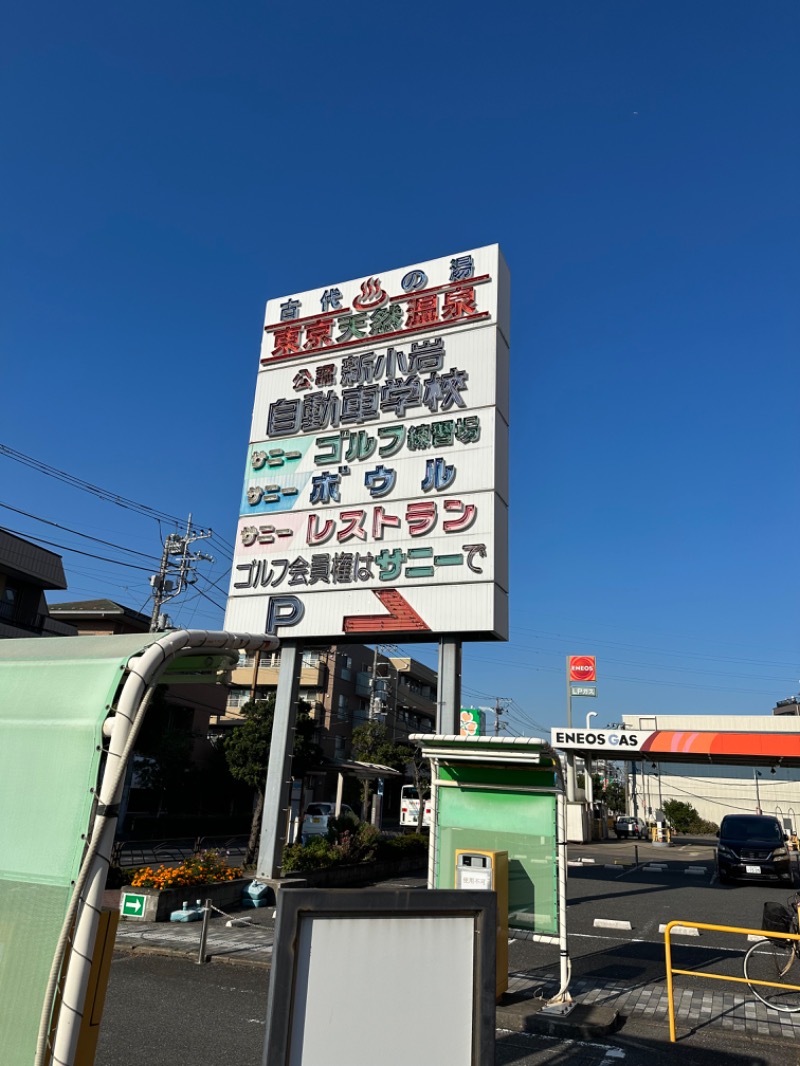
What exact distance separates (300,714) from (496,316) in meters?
19.9

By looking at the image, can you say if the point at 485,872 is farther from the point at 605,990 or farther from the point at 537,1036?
the point at 605,990

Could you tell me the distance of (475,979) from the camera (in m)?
3.56

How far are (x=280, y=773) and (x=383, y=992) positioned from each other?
13439 millimetres

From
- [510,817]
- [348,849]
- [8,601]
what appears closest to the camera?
[510,817]

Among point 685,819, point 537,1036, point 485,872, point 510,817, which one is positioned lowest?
point 537,1036

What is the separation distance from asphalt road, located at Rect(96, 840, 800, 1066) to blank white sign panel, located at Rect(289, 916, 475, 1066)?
5cm

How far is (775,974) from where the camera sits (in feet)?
32.3

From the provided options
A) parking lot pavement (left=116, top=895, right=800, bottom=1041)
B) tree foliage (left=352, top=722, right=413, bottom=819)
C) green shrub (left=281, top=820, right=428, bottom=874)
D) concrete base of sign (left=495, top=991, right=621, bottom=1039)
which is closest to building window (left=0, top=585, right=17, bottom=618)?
green shrub (left=281, top=820, right=428, bottom=874)

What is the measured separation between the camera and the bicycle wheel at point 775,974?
8234 mm

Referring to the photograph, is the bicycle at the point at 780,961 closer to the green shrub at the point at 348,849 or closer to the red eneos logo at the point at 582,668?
the green shrub at the point at 348,849

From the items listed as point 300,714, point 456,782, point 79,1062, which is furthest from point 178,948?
point 300,714

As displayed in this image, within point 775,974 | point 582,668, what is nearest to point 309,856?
point 775,974

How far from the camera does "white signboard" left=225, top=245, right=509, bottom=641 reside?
15.5m

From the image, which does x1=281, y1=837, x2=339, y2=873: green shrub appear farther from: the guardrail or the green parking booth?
the green parking booth
